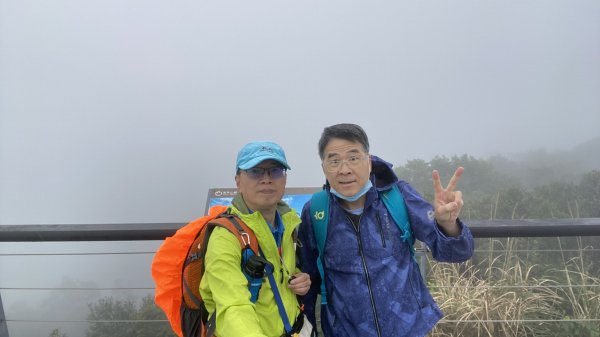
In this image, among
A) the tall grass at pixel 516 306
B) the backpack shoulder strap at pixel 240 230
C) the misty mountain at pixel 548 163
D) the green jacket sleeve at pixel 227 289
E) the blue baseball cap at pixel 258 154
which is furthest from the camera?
the misty mountain at pixel 548 163

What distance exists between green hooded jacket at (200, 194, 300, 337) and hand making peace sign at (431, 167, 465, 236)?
53 cm

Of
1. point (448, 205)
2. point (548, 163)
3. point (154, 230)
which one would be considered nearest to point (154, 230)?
point (154, 230)

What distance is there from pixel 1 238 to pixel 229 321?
67.2 inches

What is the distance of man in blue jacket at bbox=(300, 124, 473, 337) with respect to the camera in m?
1.36

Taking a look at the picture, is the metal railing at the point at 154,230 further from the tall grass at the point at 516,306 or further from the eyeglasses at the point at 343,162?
the eyeglasses at the point at 343,162

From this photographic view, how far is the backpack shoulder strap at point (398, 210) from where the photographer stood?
1.41 meters

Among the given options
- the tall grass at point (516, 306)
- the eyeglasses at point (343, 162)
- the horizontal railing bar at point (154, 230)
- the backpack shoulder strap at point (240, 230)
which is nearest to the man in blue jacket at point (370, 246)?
the eyeglasses at point (343, 162)

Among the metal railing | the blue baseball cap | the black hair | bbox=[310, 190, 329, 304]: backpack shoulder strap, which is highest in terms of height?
the black hair

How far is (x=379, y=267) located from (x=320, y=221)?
0.29 m

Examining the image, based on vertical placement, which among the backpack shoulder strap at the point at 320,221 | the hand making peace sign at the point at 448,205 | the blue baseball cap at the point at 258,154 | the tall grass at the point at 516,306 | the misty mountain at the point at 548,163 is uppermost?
the blue baseball cap at the point at 258,154

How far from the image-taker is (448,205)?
4.14 ft

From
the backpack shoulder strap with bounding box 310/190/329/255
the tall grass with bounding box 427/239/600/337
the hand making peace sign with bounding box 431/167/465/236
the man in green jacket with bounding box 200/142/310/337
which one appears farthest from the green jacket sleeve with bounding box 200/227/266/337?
the tall grass with bounding box 427/239/600/337

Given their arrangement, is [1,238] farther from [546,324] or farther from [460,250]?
[546,324]

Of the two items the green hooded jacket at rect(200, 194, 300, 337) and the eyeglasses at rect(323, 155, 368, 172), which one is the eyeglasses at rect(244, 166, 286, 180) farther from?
the eyeglasses at rect(323, 155, 368, 172)
